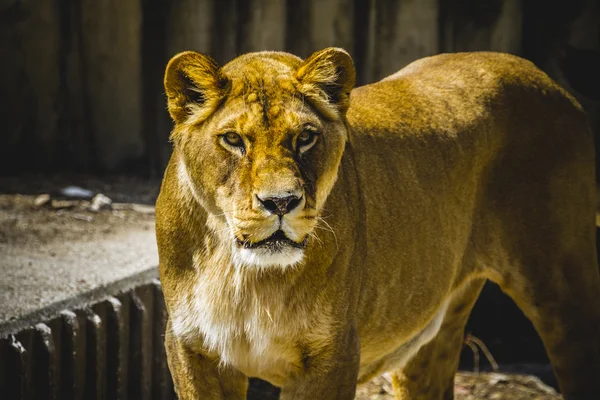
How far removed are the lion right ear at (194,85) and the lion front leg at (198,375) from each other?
0.80 m

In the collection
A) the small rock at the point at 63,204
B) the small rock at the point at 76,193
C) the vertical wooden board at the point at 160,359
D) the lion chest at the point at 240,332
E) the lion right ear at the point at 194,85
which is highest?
the lion right ear at the point at 194,85

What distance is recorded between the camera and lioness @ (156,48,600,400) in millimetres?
3123

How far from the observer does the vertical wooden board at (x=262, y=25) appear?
6.88 metres

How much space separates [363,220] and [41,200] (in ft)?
11.8

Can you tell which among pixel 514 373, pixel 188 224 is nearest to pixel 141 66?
pixel 514 373

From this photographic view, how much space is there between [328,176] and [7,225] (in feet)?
11.3

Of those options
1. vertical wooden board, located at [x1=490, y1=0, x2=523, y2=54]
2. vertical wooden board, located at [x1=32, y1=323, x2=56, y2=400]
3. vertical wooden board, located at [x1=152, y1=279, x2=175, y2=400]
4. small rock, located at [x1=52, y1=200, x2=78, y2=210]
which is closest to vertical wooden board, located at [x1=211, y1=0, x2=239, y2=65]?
small rock, located at [x1=52, y1=200, x2=78, y2=210]

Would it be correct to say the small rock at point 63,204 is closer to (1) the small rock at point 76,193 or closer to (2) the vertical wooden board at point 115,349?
(1) the small rock at point 76,193

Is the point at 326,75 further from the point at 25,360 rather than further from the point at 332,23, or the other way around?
the point at 332,23

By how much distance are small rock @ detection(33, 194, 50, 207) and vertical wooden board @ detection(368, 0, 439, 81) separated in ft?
7.72

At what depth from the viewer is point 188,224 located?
3.35 m

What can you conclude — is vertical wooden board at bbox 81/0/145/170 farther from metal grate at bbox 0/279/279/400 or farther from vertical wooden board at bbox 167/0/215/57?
metal grate at bbox 0/279/279/400

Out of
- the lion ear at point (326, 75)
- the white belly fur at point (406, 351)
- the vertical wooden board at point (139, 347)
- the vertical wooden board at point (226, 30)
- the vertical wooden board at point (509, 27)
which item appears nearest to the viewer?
the lion ear at point (326, 75)

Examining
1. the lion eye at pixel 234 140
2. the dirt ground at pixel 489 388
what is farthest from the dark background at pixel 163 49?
the lion eye at pixel 234 140
